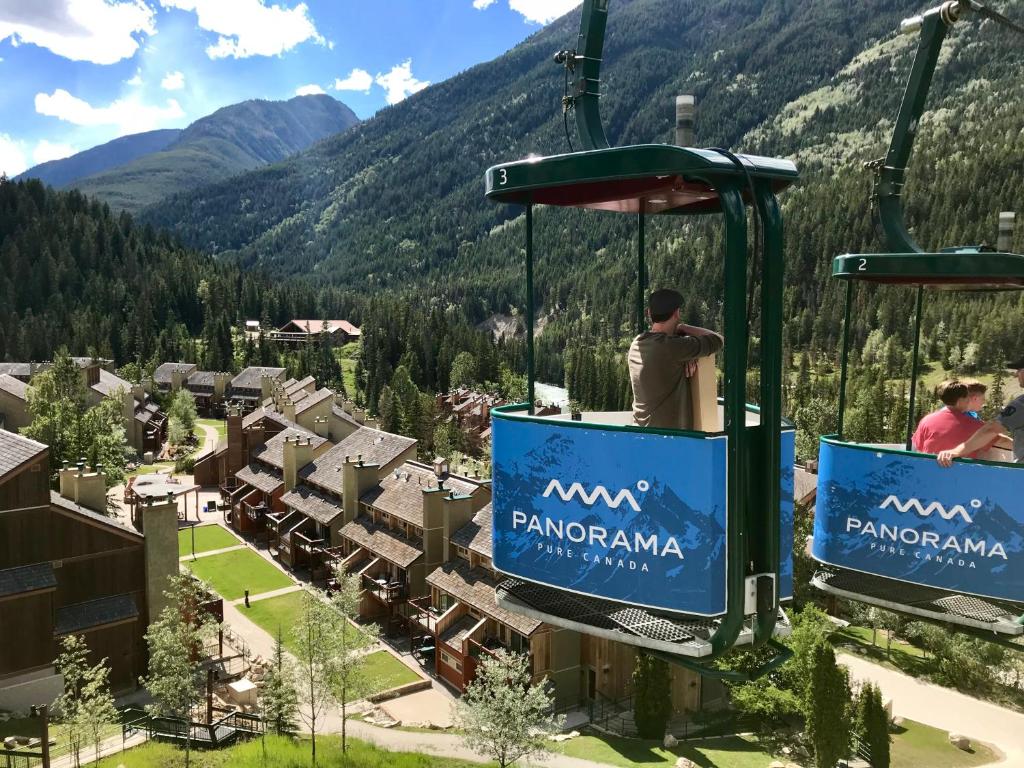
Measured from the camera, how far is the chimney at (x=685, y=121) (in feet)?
19.3

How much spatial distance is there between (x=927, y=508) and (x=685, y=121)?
238 inches

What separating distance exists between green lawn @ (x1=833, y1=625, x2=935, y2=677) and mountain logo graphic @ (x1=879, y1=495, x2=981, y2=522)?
36246 mm

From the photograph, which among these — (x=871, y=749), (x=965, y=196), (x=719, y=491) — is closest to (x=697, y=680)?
(x=871, y=749)

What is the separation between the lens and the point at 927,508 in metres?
9.16

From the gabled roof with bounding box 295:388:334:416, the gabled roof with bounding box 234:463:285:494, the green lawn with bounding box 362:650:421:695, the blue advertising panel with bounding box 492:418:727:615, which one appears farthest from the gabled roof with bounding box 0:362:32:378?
the blue advertising panel with bounding box 492:418:727:615

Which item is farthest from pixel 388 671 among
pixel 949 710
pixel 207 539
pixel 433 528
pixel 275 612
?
pixel 949 710

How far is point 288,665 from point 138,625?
316 inches

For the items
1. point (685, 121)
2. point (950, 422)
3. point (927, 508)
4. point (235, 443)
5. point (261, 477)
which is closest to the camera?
point (685, 121)

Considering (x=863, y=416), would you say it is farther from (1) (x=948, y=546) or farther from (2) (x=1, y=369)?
(2) (x=1, y=369)

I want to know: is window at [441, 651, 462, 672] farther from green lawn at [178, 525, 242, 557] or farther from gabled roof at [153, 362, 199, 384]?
gabled roof at [153, 362, 199, 384]

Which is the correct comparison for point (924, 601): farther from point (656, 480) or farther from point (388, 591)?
point (388, 591)

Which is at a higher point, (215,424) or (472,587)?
(215,424)

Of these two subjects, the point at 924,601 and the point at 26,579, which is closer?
the point at 924,601

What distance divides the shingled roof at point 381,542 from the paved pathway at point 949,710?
2143 centimetres
